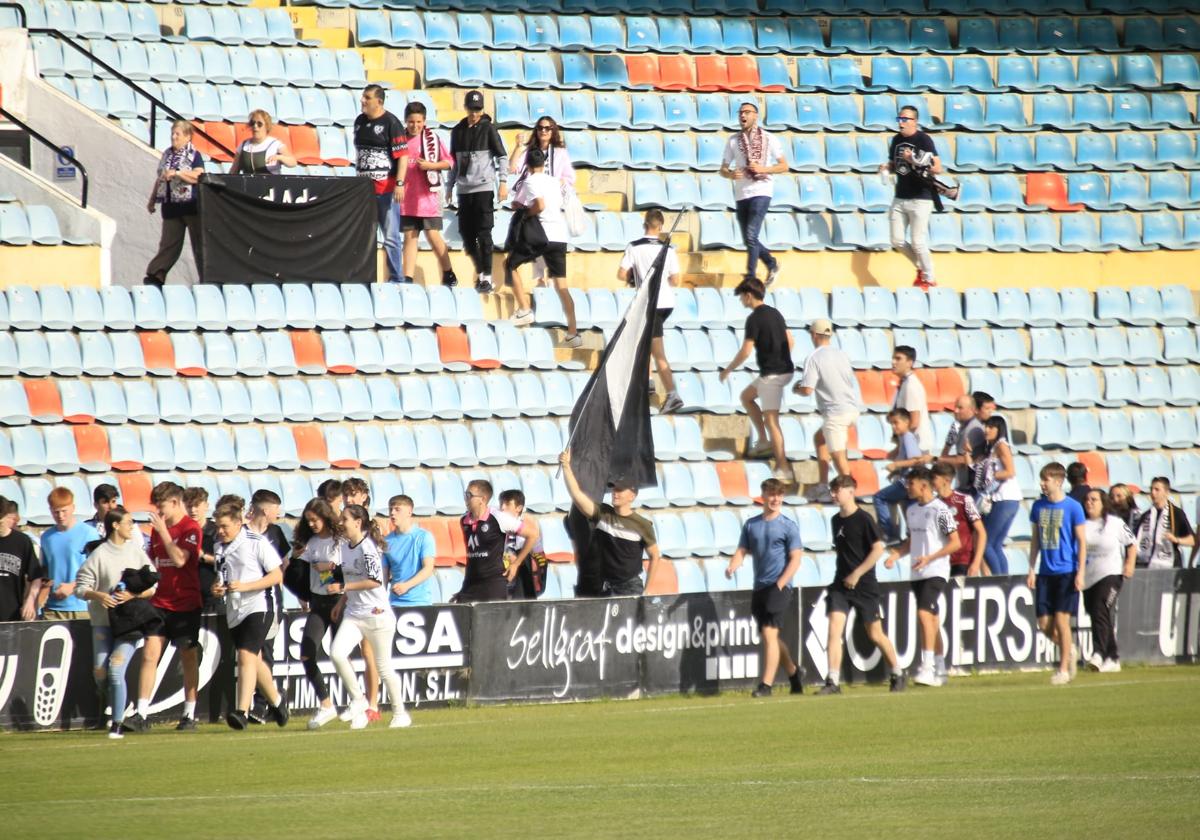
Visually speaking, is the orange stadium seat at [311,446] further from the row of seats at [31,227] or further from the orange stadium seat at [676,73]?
the orange stadium seat at [676,73]

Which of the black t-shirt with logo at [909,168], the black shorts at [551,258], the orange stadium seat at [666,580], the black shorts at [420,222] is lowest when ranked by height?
the orange stadium seat at [666,580]

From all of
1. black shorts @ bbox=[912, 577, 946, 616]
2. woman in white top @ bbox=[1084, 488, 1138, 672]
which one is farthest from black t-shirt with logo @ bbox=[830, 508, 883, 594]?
woman in white top @ bbox=[1084, 488, 1138, 672]

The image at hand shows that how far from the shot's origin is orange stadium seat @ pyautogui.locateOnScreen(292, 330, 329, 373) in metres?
17.0

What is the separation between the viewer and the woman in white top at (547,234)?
17.7 metres

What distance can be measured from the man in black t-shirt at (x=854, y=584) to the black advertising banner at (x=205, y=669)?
302 cm

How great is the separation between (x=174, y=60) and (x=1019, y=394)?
10.1 metres

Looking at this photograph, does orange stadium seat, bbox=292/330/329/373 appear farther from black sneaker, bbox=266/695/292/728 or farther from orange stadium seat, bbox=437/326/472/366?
black sneaker, bbox=266/695/292/728

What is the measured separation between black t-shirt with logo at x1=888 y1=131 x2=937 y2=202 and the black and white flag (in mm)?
6591

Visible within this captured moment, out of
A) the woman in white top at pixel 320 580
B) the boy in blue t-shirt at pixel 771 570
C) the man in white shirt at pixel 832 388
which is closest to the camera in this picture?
the woman in white top at pixel 320 580

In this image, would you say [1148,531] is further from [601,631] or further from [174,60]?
[174,60]

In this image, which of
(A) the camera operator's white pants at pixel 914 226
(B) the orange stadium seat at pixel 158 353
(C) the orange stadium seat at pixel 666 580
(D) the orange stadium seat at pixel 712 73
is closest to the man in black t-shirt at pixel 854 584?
(C) the orange stadium seat at pixel 666 580

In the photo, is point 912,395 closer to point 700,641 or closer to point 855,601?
point 855,601

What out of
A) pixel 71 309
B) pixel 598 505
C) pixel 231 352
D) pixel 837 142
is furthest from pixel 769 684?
pixel 837 142

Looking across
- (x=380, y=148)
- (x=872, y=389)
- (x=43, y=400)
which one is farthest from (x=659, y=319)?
(x=43, y=400)
